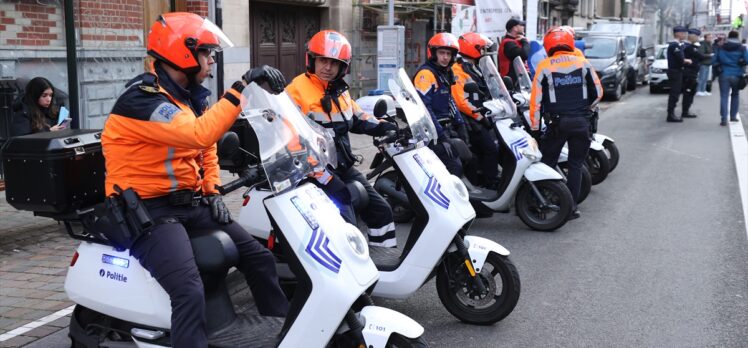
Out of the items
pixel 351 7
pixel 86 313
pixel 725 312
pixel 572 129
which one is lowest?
pixel 725 312

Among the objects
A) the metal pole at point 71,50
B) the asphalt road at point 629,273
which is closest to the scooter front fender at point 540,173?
the asphalt road at point 629,273

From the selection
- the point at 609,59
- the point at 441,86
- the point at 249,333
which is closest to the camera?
the point at 249,333

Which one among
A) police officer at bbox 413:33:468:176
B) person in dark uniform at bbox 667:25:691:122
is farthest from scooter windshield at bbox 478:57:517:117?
person in dark uniform at bbox 667:25:691:122

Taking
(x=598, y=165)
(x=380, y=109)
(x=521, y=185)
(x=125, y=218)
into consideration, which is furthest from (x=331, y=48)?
(x=598, y=165)

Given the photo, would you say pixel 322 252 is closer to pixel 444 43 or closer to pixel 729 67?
pixel 444 43

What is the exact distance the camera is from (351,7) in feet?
55.4

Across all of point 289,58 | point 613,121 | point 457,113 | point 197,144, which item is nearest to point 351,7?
point 289,58

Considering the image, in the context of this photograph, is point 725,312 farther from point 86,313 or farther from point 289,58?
point 289,58

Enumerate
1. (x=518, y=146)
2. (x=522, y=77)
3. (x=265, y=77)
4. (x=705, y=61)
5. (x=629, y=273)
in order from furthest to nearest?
(x=705, y=61) → (x=522, y=77) → (x=518, y=146) → (x=629, y=273) → (x=265, y=77)

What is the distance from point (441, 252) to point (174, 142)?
6.30ft

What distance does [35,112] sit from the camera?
6816mm

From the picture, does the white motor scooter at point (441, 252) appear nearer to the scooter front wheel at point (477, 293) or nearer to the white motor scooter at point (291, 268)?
the scooter front wheel at point (477, 293)

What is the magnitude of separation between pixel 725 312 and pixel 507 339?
1.56 metres

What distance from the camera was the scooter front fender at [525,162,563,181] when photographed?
7.02 metres
